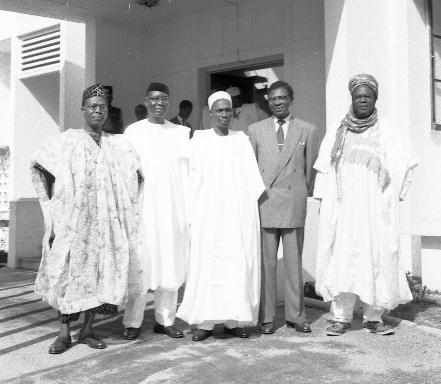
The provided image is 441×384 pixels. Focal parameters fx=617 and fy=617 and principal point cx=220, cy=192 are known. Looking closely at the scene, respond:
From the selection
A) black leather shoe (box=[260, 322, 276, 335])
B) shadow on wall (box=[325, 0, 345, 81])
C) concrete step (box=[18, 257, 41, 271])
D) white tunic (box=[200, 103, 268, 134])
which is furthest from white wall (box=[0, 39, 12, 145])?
black leather shoe (box=[260, 322, 276, 335])

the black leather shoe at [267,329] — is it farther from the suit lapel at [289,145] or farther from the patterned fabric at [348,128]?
the patterned fabric at [348,128]

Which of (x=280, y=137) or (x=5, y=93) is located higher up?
(x=5, y=93)

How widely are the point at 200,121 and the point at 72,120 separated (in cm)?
193

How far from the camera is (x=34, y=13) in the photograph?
870cm

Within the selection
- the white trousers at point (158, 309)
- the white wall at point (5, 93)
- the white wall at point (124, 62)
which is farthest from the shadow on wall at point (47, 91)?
Answer: the white trousers at point (158, 309)

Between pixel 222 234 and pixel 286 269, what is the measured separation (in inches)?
25.8

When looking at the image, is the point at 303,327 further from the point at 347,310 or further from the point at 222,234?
the point at 222,234

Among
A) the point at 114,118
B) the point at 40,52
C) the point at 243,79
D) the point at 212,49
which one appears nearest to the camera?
the point at 114,118

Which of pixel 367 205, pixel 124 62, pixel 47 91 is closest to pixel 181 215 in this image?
pixel 367 205

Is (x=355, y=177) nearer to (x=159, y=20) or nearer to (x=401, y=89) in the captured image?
(x=401, y=89)

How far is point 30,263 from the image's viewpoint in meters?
9.38

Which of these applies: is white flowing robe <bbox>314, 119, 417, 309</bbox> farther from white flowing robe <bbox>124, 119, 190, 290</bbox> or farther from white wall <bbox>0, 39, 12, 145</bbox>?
white wall <bbox>0, 39, 12, 145</bbox>

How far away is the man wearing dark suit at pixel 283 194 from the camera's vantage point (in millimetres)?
4832

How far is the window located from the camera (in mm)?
6410
